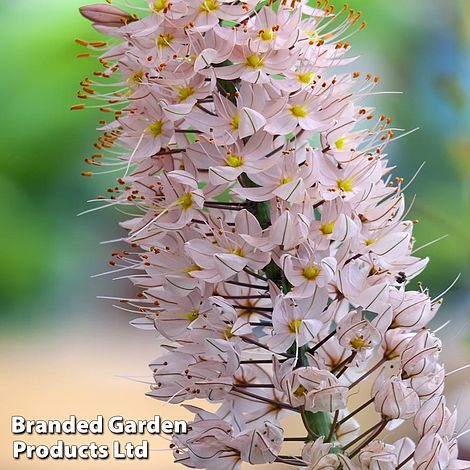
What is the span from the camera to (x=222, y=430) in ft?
1.79

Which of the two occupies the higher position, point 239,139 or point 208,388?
point 239,139

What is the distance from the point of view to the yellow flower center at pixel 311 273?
523 mm

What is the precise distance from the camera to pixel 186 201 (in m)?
0.55

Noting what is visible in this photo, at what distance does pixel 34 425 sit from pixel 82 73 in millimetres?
613

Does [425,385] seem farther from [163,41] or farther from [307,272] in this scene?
[163,41]

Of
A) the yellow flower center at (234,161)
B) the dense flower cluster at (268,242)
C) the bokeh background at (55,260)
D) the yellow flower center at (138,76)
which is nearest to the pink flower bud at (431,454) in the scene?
the dense flower cluster at (268,242)

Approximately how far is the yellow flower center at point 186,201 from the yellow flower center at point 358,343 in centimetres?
15

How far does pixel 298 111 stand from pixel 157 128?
0.35 ft

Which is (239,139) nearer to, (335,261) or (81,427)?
(335,261)

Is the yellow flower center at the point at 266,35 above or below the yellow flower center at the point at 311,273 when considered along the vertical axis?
above

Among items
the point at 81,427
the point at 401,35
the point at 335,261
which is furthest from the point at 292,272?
the point at 401,35

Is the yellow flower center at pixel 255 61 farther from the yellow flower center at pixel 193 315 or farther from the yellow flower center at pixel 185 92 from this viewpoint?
the yellow flower center at pixel 193 315

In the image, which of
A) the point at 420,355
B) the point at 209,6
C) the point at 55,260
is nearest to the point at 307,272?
the point at 420,355

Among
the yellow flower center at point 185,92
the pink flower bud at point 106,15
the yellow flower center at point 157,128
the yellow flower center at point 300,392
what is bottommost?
the yellow flower center at point 300,392
